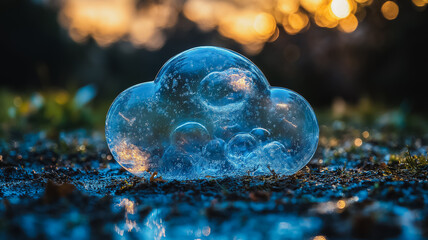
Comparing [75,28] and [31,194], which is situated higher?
[75,28]

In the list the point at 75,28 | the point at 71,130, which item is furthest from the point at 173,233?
the point at 75,28

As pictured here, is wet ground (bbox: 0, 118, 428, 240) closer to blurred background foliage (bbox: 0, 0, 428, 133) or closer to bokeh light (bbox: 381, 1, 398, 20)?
blurred background foliage (bbox: 0, 0, 428, 133)

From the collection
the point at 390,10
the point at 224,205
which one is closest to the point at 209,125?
the point at 224,205

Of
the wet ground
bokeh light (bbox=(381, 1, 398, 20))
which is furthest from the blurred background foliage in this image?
the wet ground

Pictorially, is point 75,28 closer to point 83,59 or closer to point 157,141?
point 83,59

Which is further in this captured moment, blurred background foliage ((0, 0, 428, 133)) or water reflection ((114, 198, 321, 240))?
blurred background foliage ((0, 0, 428, 133))
